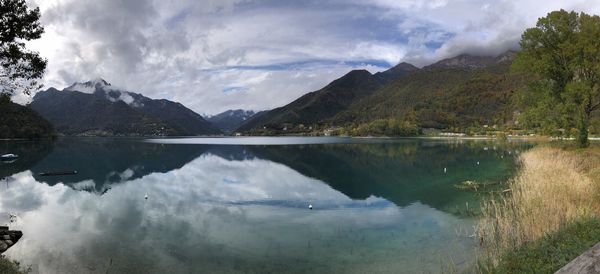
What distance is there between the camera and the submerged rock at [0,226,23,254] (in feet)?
67.8

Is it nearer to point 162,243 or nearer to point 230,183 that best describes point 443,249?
point 162,243

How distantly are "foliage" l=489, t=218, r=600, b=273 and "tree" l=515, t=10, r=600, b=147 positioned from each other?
35131mm

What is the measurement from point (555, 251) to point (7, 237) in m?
27.6

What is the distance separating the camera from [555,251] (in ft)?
35.0

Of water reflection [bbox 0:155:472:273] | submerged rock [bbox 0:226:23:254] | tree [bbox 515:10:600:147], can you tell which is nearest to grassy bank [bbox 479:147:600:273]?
water reflection [bbox 0:155:472:273]

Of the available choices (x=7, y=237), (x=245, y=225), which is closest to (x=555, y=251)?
(x=245, y=225)

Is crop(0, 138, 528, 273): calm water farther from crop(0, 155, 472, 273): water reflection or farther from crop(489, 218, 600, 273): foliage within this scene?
crop(489, 218, 600, 273): foliage

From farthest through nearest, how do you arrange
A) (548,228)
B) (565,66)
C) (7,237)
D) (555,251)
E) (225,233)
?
(565,66) → (225,233) → (7,237) → (548,228) → (555,251)

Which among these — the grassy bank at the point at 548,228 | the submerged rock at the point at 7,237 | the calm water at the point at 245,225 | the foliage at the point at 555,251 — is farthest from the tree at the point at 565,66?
the submerged rock at the point at 7,237

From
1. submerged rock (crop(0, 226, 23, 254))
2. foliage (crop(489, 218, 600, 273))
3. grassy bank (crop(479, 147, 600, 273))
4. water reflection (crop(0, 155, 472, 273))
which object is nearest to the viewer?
foliage (crop(489, 218, 600, 273))

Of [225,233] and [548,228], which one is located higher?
[548,228]

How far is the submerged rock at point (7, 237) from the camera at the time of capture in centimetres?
2067

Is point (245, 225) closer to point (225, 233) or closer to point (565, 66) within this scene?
point (225, 233)

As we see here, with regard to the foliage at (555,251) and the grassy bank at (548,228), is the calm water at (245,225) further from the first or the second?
the foliage at (555,251)
